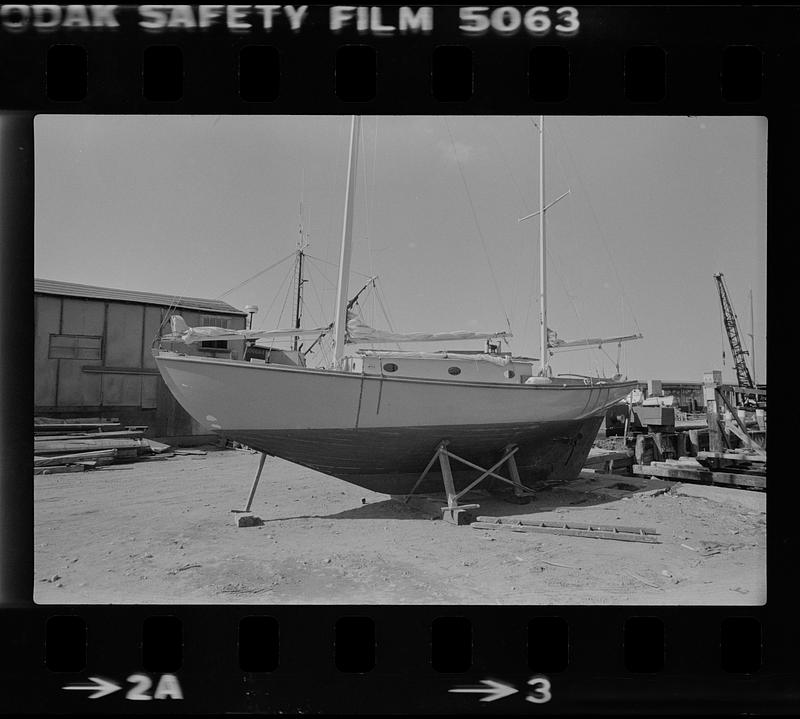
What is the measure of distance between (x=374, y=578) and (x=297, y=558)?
1.08m

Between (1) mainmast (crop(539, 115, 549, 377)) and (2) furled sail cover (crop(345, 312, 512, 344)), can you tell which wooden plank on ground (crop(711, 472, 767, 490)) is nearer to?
(1) mainmast (crop(539, 115, 549, 377))

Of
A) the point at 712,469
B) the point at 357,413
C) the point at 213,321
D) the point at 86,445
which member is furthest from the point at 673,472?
the point at 213,321

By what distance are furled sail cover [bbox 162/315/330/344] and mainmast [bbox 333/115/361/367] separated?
1.07 feet

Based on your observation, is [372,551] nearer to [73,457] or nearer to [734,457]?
[734,457]

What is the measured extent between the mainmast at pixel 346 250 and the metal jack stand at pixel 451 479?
2360 millimetres

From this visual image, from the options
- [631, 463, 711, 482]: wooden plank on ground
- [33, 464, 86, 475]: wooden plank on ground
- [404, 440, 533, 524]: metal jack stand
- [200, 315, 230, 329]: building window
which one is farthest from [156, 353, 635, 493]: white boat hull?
[200, 315, 230, 329]: building window

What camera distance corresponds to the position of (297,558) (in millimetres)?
5715

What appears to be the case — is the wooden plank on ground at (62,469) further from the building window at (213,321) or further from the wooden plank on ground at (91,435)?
the building window at (213,321)

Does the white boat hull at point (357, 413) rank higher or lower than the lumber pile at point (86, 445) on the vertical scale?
higher
